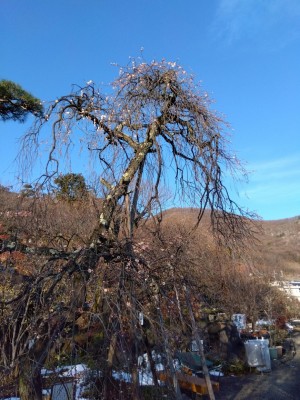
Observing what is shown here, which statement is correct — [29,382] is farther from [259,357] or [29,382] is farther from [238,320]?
[238,320]

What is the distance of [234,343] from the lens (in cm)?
1129

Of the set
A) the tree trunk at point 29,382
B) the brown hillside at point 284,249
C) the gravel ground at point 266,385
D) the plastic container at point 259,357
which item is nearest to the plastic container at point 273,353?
the gravel ground at point 266,385

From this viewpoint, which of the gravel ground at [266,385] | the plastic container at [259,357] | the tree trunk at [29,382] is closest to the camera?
the tree trunk at [29,382]

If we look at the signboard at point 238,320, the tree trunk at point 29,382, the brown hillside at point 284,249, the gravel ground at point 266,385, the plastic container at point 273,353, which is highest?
the brown hillside at point 284,249

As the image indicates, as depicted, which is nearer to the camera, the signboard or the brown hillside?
the signboard

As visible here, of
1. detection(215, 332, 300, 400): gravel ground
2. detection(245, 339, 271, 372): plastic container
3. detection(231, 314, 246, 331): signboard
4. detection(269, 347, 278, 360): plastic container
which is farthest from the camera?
detection(231, 314, 246, 331): signboard

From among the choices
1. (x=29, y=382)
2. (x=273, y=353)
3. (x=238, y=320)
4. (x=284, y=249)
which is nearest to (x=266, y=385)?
(x=273, y=353)

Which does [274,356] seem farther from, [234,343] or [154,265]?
[154,265]

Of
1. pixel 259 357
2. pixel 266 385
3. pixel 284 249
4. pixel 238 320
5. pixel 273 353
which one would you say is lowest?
pixel 266 385

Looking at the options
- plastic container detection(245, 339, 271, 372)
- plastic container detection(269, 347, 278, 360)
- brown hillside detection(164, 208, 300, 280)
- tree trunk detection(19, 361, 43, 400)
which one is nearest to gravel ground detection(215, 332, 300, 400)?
plastic container detection(245, 339, 271, 372)

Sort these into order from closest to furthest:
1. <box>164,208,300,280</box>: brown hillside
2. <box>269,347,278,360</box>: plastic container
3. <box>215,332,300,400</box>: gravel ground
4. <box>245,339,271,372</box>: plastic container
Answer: <box>215,332,300,400</box>: gravel ground, <box>245,339,271,372</box>: plastic container, <box>269,347,278,360</box>: plastic container, <box>164,208,300,280</box>: brown hillside

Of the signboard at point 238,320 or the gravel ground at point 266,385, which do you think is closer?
the gravel ground at point 266,385

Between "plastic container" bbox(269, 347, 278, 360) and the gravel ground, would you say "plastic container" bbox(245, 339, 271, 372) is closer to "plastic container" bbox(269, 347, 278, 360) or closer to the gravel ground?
the gravel ground

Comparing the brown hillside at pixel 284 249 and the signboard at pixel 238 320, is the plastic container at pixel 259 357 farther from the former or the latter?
the brown hillside at pixel 284 249
